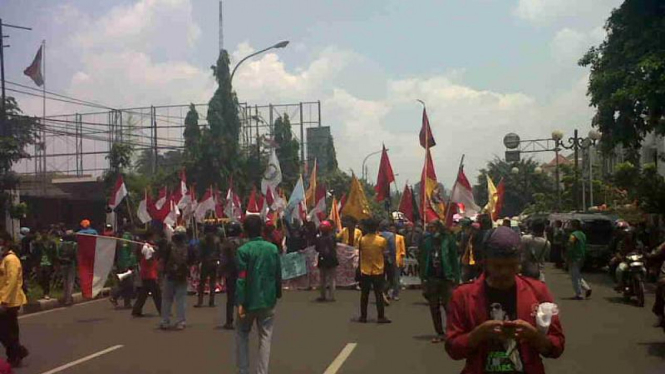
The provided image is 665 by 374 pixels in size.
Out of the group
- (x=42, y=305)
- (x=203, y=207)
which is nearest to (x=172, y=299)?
(x=42, y=305)

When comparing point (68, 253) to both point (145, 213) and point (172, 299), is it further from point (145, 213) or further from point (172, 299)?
point (145, 213)

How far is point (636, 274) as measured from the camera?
15.9 meters

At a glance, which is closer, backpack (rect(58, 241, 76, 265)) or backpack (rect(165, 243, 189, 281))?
backpack (rect(165, 243, 189, 281))

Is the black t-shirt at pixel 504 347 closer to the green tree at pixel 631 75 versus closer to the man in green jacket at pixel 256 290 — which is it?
the man in green jacket at pixel 256 290

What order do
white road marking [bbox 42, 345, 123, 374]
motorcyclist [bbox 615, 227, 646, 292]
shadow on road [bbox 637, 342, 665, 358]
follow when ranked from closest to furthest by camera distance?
white road marking [bbox 42, 345, 123, 374] → shadow on road [bbox 637, 342, 665, 358] → motorcyclist [bbox 615, 227, 646, 292]

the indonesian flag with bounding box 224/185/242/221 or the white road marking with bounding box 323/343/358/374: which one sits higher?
the indonesian flag with bounding box 224/185/242/221

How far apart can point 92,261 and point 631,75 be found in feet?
46.1

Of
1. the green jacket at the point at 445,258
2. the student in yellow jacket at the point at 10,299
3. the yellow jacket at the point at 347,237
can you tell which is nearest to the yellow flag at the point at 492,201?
the yellow jacket at the point at 347,237

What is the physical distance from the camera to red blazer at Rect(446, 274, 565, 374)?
12.0 feet

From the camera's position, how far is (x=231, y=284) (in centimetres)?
1242

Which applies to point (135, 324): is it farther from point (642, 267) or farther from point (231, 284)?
point (642, 267)

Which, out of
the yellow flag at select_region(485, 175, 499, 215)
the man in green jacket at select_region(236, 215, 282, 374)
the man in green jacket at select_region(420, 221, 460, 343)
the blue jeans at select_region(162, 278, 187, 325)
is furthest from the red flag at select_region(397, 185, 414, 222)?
the man in green jacket at select_region(236, 215, 282, 374)

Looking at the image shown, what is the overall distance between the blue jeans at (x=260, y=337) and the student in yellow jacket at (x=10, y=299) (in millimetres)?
3019

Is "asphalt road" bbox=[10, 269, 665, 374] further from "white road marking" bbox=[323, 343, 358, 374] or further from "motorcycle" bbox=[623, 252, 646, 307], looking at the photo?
"motorcycle" bbox=[623, 252, 646, 307]
